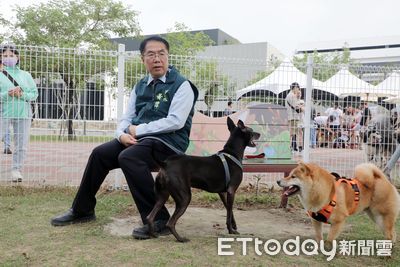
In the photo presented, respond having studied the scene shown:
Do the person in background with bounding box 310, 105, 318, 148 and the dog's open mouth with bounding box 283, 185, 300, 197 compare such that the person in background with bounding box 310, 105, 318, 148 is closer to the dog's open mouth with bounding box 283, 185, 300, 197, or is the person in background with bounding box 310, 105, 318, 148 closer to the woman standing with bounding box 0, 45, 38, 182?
the dog's open mouth with bounding box 283, 185, 300, 197

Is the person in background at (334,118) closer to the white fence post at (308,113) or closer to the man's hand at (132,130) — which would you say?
the white fence post at (308,113)

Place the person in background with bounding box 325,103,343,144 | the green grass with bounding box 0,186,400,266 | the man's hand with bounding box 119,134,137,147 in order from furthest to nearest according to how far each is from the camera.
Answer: the person in background with bounding box 325,103,343,144 < the man's hand with bounding box 119,134,137,147 < the green grass with bounding box 0,186,400,266

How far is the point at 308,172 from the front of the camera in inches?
135

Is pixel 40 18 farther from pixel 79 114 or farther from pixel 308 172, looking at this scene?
pixel 308 172

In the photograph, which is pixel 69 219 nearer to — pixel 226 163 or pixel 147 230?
pixel 147 230

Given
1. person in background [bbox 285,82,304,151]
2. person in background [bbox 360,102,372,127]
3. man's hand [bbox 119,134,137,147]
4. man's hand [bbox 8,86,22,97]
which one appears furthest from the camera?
person in background [bbox 360,102,372,127]

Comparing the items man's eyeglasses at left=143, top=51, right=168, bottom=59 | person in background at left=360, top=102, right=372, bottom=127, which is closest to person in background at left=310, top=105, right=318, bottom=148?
person in background at left=360, top=102, right=372, bottom=127

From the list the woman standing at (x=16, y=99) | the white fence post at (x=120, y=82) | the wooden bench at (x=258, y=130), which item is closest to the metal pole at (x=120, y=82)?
the white fence post at (x=120, y=82)

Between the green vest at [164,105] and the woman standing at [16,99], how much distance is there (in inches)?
104

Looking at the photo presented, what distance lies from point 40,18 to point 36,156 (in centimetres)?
1522

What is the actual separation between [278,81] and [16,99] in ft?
13.2

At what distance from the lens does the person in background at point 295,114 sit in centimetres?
616

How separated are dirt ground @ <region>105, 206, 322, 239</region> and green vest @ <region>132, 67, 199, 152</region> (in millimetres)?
883

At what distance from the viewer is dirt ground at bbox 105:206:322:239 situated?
3.90 metres
